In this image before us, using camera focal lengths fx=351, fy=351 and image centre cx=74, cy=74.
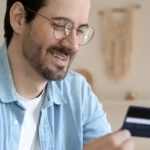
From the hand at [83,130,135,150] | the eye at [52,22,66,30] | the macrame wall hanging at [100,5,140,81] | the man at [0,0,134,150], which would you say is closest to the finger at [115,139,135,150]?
the hand at [83,130,135,150]

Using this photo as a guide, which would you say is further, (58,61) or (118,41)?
(118,41)

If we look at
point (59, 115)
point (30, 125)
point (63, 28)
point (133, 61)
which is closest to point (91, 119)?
point (59, 115)

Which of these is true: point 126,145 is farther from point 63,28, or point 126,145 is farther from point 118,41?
point 118,41

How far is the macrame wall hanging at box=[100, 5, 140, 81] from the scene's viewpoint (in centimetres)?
259

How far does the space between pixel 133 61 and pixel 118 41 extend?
185 millimetres

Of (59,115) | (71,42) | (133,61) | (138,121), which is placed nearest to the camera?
(138,121)

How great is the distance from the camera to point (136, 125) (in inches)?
29.1

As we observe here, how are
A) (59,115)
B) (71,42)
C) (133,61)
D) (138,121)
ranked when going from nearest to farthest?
(138,121) → (71,42) → (59,115) → (133,61)

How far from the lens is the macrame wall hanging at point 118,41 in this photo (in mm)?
2594

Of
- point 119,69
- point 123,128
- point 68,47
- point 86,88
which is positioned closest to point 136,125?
point 123,128

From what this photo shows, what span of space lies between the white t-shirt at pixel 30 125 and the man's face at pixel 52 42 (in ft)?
0.31

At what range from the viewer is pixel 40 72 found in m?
1.02

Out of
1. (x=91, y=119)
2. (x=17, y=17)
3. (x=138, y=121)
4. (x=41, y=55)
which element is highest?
(x=17, y=17)

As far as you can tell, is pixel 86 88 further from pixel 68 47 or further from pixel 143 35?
pixel 143 35
